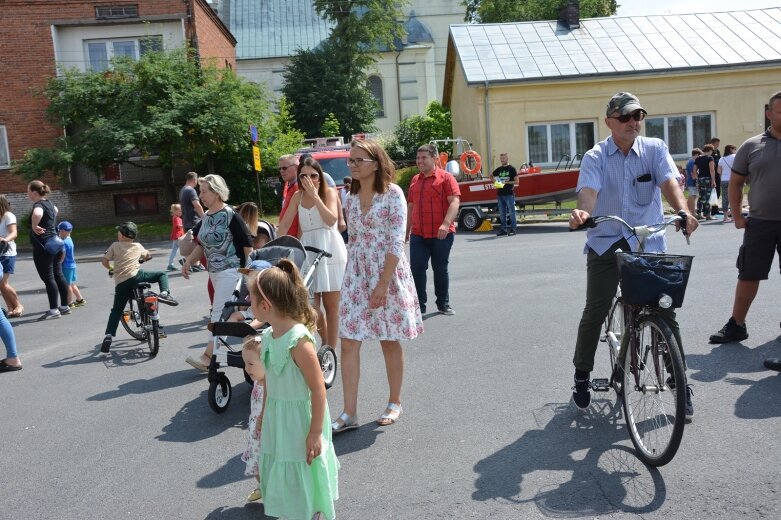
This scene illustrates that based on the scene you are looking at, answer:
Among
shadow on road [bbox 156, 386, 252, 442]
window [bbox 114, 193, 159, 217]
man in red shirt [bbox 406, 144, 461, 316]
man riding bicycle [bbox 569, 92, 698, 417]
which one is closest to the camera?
man riding bicycle [bbox 569, 92, 698, 417]

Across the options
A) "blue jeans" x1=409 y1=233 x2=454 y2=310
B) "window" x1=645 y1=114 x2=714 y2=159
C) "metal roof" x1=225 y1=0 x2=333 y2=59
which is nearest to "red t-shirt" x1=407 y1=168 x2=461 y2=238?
"blue jeans" x1=409 y1=233 x2=454 y2=310

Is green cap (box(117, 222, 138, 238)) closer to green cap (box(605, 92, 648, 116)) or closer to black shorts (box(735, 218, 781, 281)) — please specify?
green cap (box(605, 92, 648, 116))

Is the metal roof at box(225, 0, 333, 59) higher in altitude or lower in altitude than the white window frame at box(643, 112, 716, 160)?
higher

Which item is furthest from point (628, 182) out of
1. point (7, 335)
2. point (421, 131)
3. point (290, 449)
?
point (421, 131)

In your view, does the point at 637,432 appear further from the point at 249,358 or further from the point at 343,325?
the point at 249,358

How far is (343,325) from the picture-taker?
16.9 feet

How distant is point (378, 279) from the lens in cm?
513

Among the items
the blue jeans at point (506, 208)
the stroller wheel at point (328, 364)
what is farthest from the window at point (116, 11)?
the stroller wheel at point (328, 364)

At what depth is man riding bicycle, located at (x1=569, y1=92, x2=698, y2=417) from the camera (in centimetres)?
484

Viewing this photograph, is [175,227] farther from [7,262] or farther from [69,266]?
[7,262]

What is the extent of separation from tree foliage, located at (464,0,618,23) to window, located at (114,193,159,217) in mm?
27197

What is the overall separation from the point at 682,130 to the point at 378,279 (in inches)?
1046

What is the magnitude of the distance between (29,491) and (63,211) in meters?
27.4

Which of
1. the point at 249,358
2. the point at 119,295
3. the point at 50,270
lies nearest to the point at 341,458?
the point at 249,358
